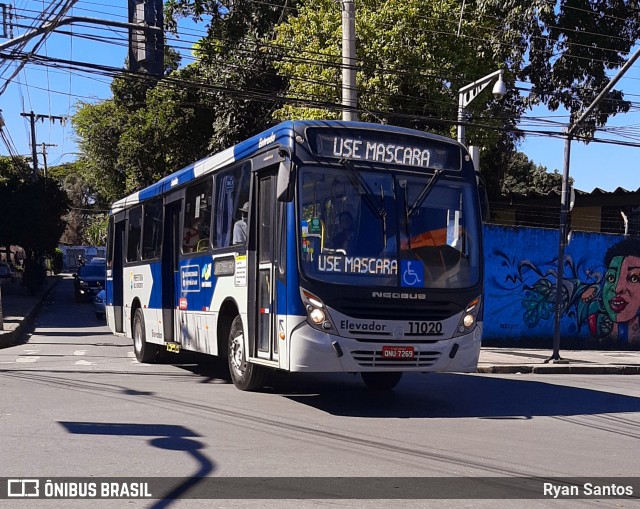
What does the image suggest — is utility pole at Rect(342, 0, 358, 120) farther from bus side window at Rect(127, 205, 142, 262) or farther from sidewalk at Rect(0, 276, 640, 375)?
sidewalk at Rect(0, 276, 640, 375)

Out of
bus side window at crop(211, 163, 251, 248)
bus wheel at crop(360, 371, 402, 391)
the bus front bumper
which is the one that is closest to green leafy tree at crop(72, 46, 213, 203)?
bus side window at crop(211, 163, 251, 248)

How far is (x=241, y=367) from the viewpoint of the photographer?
1144 cm

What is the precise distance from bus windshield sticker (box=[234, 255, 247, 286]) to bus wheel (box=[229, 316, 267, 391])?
0.52 m

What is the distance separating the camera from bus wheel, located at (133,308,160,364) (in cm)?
1574

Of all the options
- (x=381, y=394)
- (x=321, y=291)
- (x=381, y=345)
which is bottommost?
(x=381, y=394)

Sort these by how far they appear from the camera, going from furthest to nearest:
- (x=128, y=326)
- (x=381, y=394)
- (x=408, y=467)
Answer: (x=128, y=326) < (x=381, y=394) < (x=408, y=467)

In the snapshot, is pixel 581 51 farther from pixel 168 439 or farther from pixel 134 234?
pixel 168 439

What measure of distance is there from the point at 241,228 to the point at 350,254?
6.43 ft

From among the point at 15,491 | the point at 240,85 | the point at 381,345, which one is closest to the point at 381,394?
the point at 381,345

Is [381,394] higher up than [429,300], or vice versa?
[429,300]

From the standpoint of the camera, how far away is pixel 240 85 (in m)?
28.9

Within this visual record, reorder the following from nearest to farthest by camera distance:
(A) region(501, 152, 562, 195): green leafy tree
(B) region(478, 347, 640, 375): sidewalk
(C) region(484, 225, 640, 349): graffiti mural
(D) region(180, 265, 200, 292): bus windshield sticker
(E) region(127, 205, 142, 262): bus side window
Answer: (D) region(180, 265, 200, 292): bus windshield sticker
(E) region(127, 205, 142, 262): bus side window
(B) region(478, 347, 640, 375): sidewalk
(C) region(484, 225, 640, 349): graffiti mural
(A) region(501, 152, 562, 195): green leafy tree

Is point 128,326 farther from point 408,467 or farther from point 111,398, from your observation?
point 408,467

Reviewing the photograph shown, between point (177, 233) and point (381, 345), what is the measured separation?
5.56m
